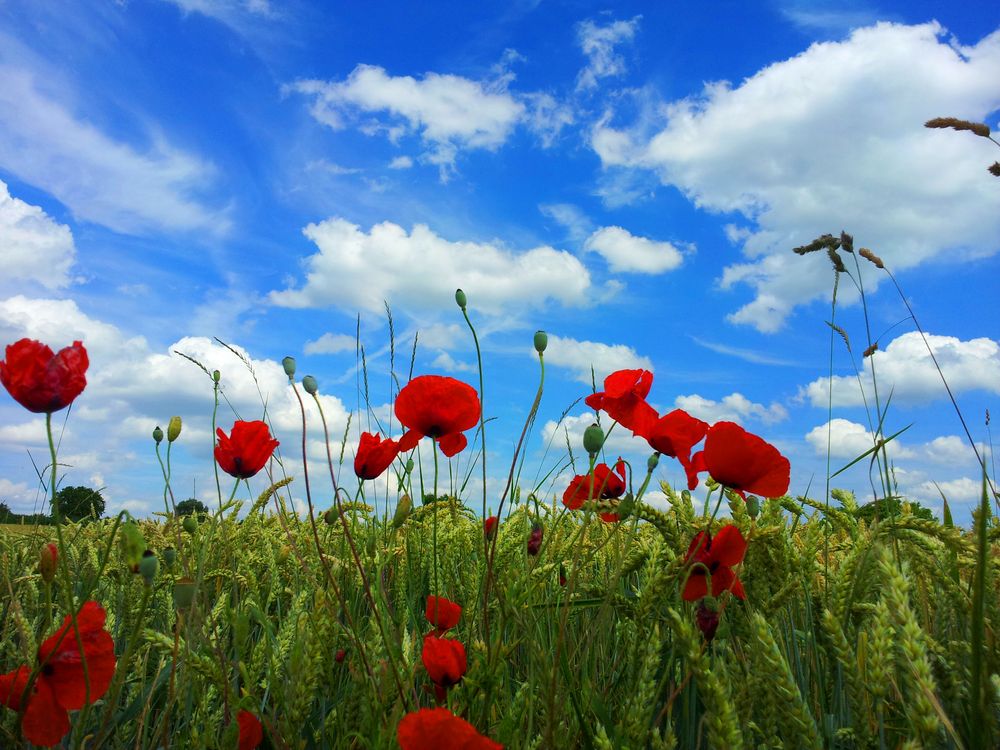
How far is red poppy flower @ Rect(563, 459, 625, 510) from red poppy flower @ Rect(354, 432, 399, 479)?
0.56m

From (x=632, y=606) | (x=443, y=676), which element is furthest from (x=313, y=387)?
(x=632, y=606)

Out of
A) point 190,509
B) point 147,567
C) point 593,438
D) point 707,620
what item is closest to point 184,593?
point 147,567

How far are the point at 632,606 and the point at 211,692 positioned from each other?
93 cm

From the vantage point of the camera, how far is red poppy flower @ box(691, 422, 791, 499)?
159cm

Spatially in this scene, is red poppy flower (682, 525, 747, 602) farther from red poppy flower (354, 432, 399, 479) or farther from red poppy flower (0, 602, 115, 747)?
red poppy flower (0, 602, 115, 747)

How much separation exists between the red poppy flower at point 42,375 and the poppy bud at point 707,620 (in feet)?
4.47

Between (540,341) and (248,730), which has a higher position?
(540,341)

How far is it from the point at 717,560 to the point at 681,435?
12.3 inches

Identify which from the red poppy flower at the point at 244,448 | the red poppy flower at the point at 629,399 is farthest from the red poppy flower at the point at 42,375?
the red poppy flower at the point at 629,399

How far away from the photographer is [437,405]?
1893 mm

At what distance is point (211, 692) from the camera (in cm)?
158

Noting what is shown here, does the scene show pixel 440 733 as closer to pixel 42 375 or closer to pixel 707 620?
pixel 707 620

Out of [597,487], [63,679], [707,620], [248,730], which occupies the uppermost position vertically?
[597,487]

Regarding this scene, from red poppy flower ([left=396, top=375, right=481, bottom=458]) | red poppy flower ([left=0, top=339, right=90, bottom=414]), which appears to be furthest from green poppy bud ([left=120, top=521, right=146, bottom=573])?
red poppy flower ([left=396, top=375, right=481, bottom=458])
